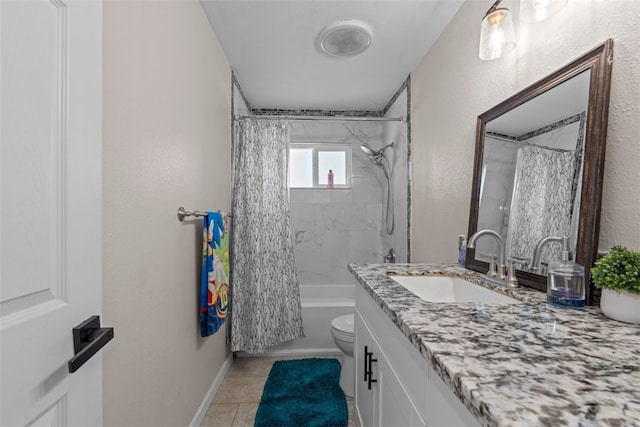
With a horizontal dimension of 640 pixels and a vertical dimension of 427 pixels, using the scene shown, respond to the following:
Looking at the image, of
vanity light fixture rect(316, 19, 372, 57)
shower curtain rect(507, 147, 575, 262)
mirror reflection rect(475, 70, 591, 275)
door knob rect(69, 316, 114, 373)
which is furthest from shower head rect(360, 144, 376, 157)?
door knob rect(69, 316, 114, 373)

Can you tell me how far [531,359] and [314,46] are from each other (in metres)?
2.10

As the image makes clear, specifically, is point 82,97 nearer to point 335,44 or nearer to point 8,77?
point 8,77

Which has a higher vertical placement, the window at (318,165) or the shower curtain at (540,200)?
the window at (318,165)

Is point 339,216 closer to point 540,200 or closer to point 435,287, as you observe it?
point 435,287

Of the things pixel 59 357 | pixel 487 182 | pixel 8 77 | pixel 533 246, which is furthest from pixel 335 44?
pixel 59 357

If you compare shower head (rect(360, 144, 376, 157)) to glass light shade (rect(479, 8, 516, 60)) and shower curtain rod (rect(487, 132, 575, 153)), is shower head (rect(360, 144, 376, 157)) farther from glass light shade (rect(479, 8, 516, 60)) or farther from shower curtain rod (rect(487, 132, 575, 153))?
glass light shade (rect(479, 8, 516, 60))

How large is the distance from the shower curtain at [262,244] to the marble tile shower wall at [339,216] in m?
0.92

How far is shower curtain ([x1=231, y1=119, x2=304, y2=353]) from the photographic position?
7.75 ft

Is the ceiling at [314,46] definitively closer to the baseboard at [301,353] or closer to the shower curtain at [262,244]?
the shower curtain at [262,244]

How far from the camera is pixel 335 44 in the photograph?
6.56ft

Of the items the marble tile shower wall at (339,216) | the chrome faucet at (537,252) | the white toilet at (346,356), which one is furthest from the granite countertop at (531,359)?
the marble tile shower wall at (339,216)

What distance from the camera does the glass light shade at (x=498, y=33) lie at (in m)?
1.12

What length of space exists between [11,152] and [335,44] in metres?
1.93

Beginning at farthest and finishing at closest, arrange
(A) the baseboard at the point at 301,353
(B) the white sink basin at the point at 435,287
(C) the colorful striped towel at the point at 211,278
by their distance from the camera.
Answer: (A) the baseboard at the point at 301,353, (C) the colorful striped towel at the point at 211,278, (B) the white sink basin at the point at 435,287
